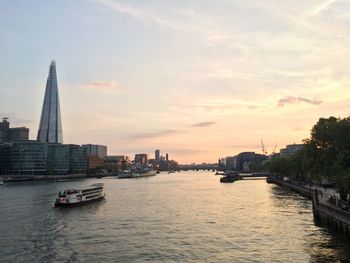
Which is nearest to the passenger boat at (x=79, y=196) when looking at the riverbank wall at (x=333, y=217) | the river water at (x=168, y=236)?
the river water at (x=168, y=236)

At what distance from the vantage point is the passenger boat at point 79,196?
335 ft

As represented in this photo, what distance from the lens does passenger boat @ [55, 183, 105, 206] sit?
335 feet

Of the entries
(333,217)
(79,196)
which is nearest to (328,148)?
(333,217)

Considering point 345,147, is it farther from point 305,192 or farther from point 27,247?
point 27,247

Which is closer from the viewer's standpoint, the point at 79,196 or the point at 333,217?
the point at 333,217

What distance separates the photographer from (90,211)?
9538 centimetres

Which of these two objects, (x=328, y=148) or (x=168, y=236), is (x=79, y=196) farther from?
(x=328, y=148)

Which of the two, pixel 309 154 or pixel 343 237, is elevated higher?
pixel 309 154

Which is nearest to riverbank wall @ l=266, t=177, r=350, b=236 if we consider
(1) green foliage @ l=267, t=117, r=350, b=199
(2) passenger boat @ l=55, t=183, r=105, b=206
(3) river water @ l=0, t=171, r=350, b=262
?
(3) river water @ l=0, t=171, r=350, b=262

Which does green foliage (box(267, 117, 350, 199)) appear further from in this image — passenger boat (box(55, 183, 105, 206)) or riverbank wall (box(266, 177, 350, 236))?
passenger boat (box(55, 183, 105, 206))

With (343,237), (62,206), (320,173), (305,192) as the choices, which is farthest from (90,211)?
(305,192)

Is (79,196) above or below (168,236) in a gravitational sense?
above

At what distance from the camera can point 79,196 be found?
109125 mm

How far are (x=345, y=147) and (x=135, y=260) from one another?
55.2 metres
